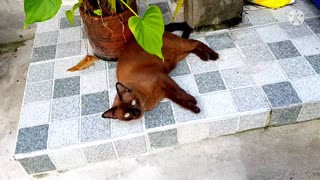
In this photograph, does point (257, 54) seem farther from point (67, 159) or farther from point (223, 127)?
point (67, 159)

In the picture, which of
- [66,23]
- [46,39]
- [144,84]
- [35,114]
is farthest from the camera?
[66,23]

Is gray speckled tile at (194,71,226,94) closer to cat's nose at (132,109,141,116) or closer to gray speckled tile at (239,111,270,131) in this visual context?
gray speckled tile at (239,111,270,131)

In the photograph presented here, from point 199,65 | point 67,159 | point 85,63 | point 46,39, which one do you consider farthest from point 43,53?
point 199,65

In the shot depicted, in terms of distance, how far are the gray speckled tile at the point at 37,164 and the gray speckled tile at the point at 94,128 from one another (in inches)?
8.4

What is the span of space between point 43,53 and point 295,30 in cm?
160

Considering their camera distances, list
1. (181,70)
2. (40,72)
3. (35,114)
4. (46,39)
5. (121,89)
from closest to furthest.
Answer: (121,89), (35,114), (181,70), (40,72), (46,39)

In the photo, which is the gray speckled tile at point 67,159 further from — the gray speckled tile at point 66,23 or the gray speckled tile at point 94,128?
the gray speckled tile at point 66,23

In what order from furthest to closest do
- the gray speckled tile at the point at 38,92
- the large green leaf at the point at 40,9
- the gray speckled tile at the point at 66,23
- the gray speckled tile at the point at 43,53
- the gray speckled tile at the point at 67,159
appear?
the gray speckled tile at the point at 66,23 < the gray speckled tile at the point at 43,53 < the gray speckled tile at the point at 38,92 < the gray speckled tile at the point at 67,159 < the large green leaf at the point at 40,9

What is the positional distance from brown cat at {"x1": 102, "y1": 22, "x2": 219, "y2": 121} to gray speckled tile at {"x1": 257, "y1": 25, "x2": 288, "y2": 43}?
0.53 meters

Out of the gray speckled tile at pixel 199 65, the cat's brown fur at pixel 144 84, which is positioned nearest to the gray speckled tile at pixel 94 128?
the cat's brown fur at pixel 144 84

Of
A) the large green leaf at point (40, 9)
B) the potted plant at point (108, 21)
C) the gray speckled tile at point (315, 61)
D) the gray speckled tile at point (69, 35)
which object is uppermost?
the large green leaf at point (40, 9)

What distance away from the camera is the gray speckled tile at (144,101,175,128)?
5.26 ft

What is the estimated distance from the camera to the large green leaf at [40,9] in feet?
4.13

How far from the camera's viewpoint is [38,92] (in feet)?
6.04
